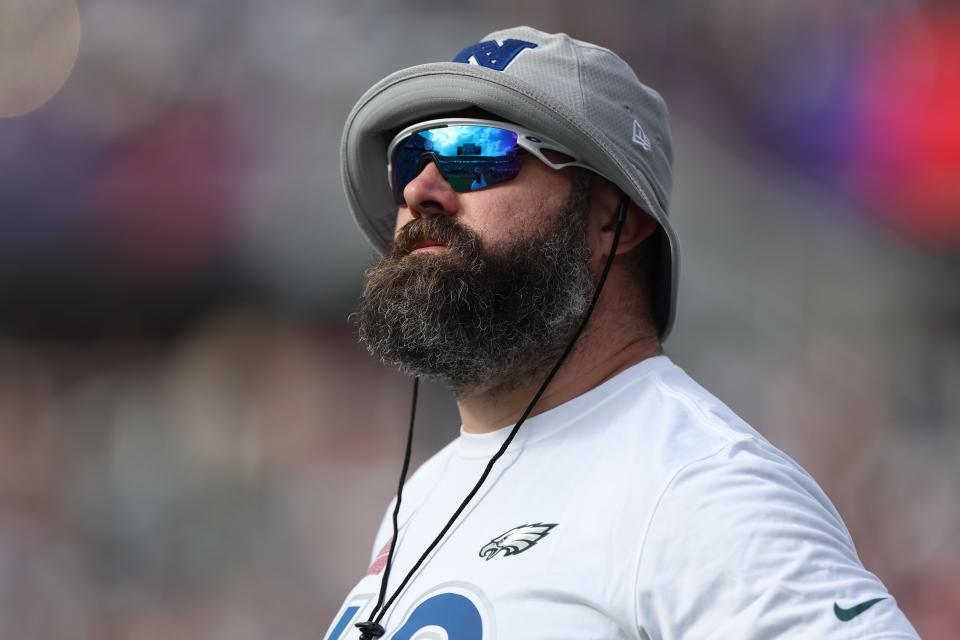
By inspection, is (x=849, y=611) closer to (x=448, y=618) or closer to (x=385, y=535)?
(x=448, y=618)

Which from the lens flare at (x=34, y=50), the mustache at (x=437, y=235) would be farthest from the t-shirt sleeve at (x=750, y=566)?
the lens flare at (x=34, y=50)

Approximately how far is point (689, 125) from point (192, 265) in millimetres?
3207

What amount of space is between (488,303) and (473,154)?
0.29 meters

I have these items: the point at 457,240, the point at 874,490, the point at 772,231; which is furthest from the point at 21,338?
the point at 457,240

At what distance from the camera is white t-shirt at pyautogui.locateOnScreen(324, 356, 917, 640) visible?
137cm

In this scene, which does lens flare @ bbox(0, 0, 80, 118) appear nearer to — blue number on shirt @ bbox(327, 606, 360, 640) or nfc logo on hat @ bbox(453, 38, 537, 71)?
nfc logo on hat @ bbox(453, 38, 537, 71)

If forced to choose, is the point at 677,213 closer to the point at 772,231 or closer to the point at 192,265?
the point at 772,231

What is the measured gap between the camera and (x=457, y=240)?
6.54ft

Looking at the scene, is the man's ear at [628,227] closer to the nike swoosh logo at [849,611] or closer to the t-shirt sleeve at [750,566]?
the t-shirt sleeve at [750,566]

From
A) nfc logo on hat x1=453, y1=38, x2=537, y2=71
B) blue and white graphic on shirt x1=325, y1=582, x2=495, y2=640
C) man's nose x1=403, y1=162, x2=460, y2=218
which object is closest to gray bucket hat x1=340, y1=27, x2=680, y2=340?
nfc logo on hat x1=453, y1=38, x2=537, y2=71

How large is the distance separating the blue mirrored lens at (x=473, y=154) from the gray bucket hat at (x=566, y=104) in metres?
0.04

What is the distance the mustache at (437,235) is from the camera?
1983 millimetres

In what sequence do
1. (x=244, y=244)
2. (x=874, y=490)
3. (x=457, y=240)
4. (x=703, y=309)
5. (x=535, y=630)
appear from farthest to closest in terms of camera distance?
(x=244, y=244), (x=703, y=309), (x=874, y=490), (x=457, y=240), (x=535, y=630)

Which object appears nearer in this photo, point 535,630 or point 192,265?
point 535,630
